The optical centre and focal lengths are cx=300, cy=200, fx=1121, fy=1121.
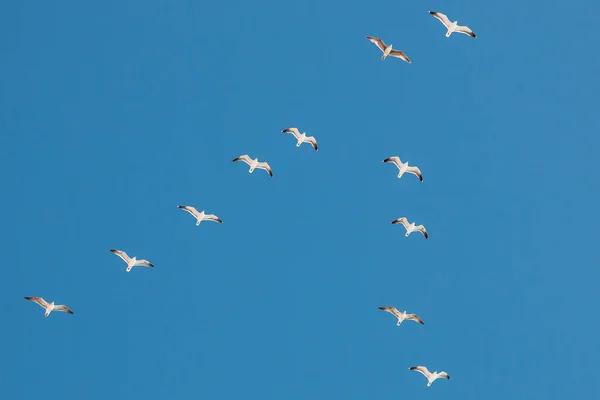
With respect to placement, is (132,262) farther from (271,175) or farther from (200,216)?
(271,175)

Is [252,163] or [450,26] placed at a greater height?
[450,26]

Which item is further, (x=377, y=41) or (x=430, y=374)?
(x=430, y=374)

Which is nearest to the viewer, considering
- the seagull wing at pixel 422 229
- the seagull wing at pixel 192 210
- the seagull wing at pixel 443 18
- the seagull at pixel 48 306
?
the seagull wing at pixel 443 18

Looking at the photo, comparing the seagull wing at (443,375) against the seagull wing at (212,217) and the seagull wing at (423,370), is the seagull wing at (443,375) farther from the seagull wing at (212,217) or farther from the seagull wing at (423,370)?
the seagull wing at (212,217)

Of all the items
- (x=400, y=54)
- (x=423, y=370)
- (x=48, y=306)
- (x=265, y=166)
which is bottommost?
(x=48, y=306)

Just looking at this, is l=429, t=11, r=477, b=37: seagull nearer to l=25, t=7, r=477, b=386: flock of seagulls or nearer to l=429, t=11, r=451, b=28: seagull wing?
l=429, t=11, r=451, b=28: seagull wing

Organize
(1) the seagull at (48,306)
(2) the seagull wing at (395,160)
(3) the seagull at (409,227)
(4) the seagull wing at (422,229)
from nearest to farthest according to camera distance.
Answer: (2) the seagull wing at (395,160), (1) the seagull at (48,306), (3) the seagull at (409,227), (4) the seagull wing at (422,229)

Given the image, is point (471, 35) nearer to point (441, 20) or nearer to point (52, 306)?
point (441, 20)

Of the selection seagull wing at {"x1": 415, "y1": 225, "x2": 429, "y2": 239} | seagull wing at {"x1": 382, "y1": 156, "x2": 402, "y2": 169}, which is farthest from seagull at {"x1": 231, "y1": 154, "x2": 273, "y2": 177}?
Answer: seagull wing at {"x1": 415, "y1": 225, "x2": 429, "y2": 239}

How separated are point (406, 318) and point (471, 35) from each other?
1742 cm

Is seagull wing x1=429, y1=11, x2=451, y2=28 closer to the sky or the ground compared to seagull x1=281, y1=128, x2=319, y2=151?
closer to the sky

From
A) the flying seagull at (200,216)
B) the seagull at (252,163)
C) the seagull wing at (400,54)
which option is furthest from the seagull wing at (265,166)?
the seagull wing at (400,54)

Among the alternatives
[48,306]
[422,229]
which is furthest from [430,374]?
[48,306]

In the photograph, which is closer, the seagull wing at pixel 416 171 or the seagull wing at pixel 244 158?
the seagull wing at pixel 416 171
